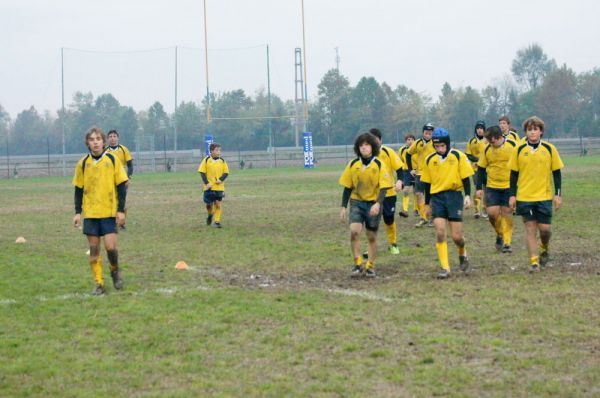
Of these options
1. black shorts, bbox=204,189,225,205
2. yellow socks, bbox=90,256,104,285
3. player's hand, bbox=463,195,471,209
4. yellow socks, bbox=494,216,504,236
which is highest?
player's hand, bbox=463,195,471,209

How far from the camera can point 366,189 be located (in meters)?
11.3


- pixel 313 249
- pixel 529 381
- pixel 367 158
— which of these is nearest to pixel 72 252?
pixel 313 249

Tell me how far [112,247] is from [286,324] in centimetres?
303

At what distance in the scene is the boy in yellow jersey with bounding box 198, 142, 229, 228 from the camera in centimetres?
1891

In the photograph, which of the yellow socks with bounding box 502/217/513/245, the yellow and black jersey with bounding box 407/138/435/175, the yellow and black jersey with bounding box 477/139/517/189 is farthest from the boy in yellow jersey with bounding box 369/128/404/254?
the yellow and black jersey with bounding box 407/138/435/175

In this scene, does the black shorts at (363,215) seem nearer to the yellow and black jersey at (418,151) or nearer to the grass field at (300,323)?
the grass field at (300,323)

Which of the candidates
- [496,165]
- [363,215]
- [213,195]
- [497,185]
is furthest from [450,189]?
[213,195]

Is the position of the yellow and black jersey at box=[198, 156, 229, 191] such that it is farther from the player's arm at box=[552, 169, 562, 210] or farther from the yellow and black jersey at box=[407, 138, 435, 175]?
the player's arm at box=[552, 169, 562, 210]

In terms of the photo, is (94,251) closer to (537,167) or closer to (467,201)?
(467,201)

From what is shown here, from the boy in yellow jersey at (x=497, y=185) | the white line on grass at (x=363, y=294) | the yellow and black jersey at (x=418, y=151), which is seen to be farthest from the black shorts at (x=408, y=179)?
the white line on grass at (x=363, y=294)

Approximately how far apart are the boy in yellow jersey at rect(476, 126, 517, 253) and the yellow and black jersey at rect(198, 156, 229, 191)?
270 inches

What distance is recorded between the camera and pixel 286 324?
27.0 feet

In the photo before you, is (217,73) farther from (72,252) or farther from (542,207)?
(542,207)

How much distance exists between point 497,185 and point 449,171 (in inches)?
104
